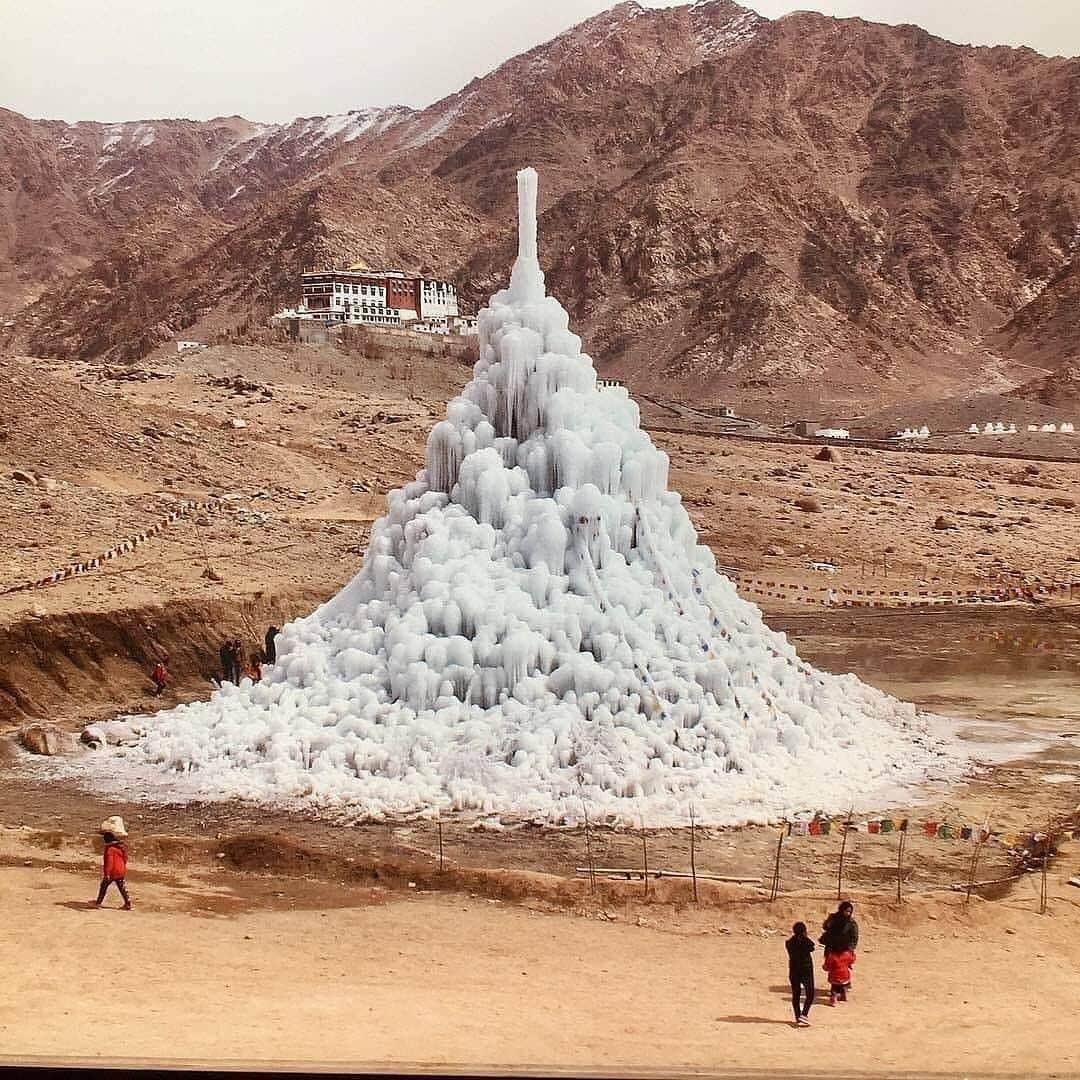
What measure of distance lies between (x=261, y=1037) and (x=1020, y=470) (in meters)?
41.6

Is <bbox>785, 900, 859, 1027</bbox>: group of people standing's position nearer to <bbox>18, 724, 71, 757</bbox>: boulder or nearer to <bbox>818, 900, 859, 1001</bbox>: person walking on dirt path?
<bbox>818, 900, 859, 1001</bbox>: person walking on dirt path

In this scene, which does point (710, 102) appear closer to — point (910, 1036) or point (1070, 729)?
point (1070, 729)

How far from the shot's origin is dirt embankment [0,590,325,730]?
16.7m

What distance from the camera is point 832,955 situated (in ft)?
28.0

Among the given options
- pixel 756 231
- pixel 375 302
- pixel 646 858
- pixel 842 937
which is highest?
pixel 756 231

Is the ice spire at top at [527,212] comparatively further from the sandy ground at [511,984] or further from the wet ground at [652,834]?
the sandy ground at [511,984]

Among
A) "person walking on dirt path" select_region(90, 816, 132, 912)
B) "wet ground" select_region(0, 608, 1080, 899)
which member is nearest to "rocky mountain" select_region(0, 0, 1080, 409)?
"wet ground" select_region(0, 608, 1080, 899)

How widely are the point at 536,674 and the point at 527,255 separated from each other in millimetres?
4893

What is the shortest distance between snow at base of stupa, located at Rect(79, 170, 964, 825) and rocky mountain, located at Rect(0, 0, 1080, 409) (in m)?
56.1

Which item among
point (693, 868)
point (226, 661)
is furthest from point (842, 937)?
point (226, 661)

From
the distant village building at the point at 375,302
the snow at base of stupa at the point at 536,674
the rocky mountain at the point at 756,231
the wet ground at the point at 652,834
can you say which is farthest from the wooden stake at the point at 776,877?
the distant village building at the point at 375,302

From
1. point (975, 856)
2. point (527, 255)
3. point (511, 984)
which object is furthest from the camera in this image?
point (527, 255)

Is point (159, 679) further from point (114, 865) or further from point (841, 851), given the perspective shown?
point (841, 851)

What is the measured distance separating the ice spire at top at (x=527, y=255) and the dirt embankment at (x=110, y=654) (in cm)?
646
